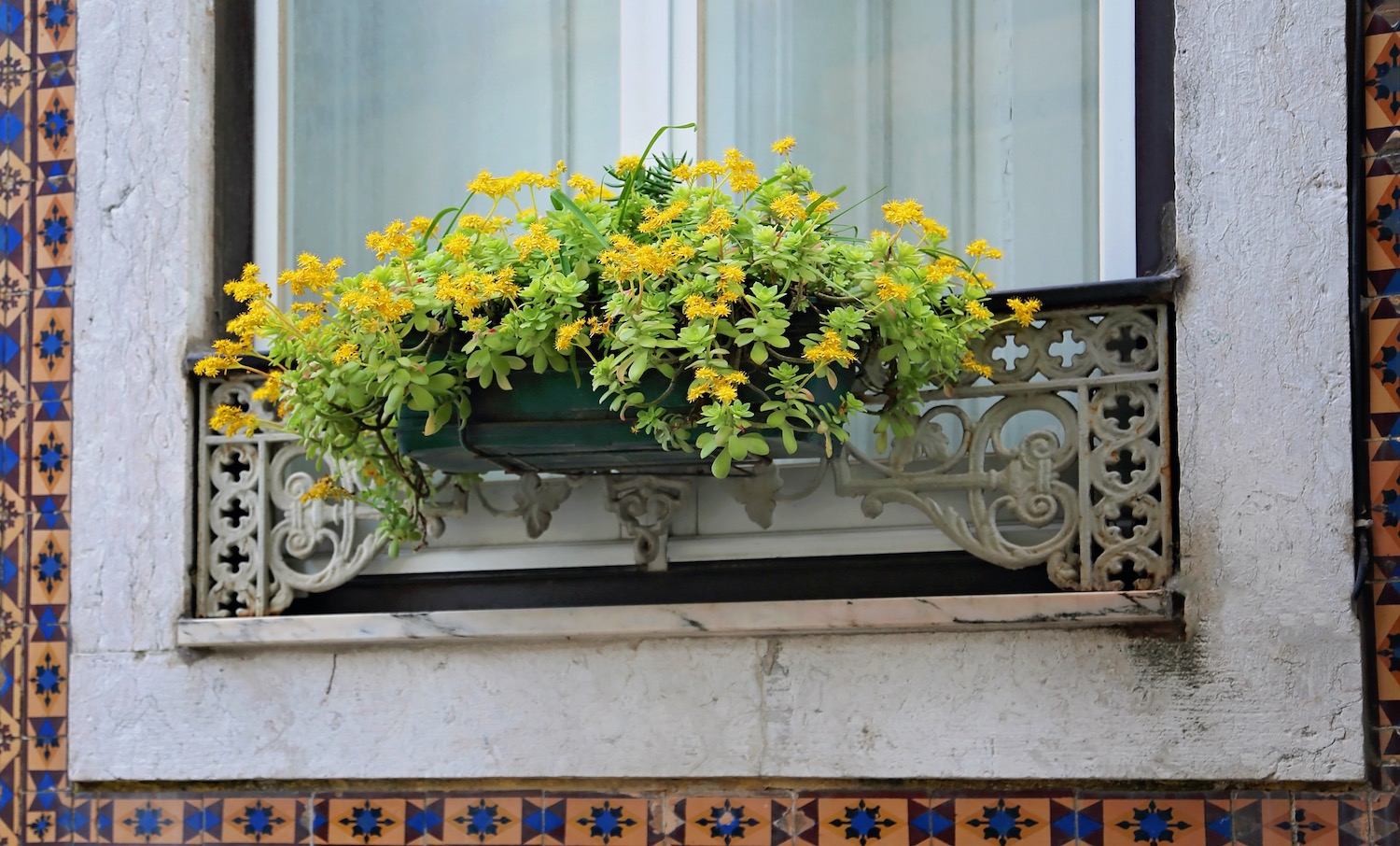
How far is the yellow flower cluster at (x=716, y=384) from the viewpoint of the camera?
2.70 meters

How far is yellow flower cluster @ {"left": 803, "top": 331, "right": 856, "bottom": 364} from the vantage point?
276 centimetres

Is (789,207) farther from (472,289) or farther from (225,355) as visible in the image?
(225,355)

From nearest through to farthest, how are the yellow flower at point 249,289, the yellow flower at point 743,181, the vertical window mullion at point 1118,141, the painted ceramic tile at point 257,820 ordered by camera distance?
the yellow flower at point 743,181, the yellow flower at point 249,289, the vertical window mullion at point 1118,141, the painted ceramic tile at point 257,820

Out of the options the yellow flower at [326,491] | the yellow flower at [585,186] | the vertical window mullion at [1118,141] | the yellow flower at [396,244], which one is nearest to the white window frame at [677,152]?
the vertical window mullion at [1118,141]

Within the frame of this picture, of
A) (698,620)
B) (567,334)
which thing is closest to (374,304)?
(567,334)

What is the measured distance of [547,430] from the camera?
2969 millimetres

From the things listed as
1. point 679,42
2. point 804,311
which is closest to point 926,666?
point 804,311

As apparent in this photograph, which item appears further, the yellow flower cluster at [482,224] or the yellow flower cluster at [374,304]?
the yellow flower cluster at [482,224]

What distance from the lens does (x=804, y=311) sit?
289cm

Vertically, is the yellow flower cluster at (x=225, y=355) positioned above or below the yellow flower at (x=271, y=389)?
above

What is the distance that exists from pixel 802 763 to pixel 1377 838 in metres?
1.04

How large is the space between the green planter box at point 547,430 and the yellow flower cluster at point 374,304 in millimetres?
197

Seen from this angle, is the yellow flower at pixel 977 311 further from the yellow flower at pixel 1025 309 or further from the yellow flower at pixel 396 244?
the yellow flower at pixel 396 244

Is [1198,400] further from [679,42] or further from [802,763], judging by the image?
[679,42]
